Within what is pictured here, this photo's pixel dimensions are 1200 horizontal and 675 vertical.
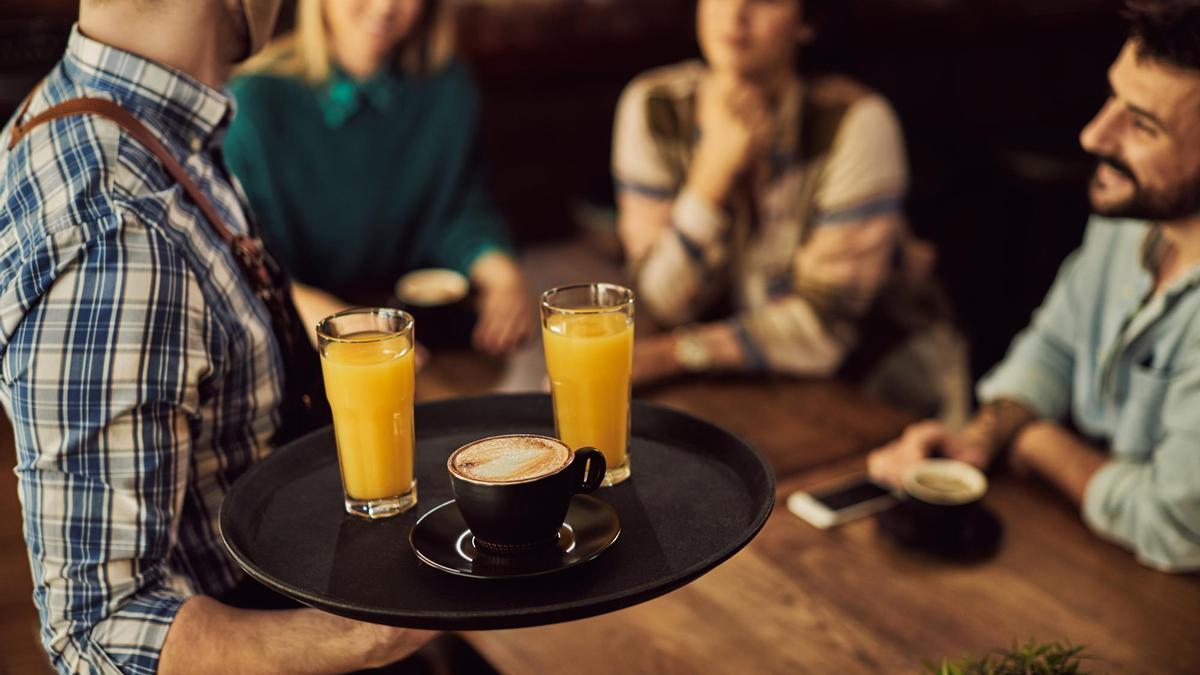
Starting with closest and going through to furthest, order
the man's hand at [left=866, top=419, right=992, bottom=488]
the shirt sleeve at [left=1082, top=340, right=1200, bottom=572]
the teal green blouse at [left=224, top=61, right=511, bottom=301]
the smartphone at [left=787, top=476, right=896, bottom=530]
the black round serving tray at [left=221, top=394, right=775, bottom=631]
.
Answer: the black round serving tray at [left=221, top=394, right=775, bottom=631], the shirt sleeve at [left=1082, top=340, right=1200, bottom=572], the smartphone at [left=787, top=476, right=896, bottom=530], the man's hand at [left=866, top=419, right=992, bottom=488], the teal green blouse at [left=224, top=61, right=511, bottom=301]

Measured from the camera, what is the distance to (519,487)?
962 mm

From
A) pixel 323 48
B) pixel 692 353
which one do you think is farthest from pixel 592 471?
pixel 323 48

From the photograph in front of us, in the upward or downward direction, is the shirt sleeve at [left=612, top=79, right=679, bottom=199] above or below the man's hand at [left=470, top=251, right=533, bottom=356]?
above

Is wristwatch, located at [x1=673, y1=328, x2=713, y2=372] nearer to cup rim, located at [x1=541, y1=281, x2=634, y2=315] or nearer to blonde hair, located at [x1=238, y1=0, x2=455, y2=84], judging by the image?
cup rim, located at [x1=541, y1=281, x2=634, y2=315]

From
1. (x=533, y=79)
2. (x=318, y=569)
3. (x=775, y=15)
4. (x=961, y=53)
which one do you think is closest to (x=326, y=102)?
(x=775, y=15)

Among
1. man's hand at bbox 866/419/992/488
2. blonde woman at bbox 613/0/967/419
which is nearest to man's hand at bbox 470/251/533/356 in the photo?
blonde woman at bbox 613/0/967/419

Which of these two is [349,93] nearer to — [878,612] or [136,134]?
[136,134]

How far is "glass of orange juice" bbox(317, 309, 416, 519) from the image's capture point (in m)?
1.13

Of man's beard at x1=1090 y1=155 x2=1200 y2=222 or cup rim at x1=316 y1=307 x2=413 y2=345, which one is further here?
man's beard at x1=1090 y1=155 x2=1200 y2=222

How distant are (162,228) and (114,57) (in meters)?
0.22

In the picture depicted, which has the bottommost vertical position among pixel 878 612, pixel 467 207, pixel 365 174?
pixel 878 612

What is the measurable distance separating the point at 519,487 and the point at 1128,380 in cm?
134

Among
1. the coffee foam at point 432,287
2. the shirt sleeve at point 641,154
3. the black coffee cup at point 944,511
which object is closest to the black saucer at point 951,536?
the black coffee cup at point 944,511

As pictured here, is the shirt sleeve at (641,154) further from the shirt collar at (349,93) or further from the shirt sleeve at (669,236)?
the shirt collar at (349,93)
